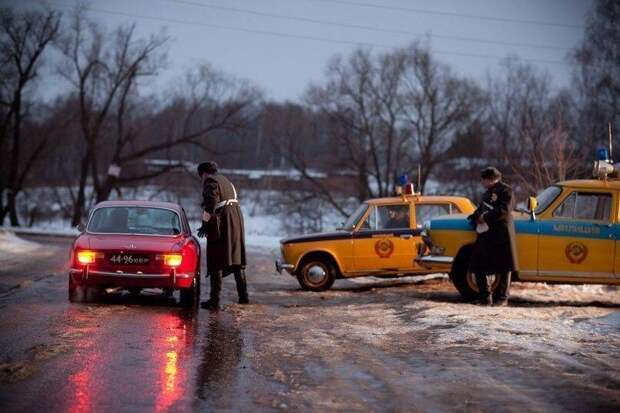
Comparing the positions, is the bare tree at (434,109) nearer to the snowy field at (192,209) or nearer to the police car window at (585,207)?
the snowy field at (192,209)

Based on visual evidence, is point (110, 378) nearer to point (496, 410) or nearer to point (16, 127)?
point (496, 410)

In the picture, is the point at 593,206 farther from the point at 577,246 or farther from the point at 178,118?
the point at 178,118

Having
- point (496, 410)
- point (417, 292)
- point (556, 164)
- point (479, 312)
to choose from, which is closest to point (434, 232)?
point (417, 292)

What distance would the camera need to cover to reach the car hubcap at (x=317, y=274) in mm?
14820

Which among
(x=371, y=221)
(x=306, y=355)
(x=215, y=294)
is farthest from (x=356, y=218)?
(x=306, y=355)

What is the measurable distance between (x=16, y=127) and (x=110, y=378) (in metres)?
46.0

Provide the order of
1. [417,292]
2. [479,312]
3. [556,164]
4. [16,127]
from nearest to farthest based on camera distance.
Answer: [479,312], [417,292], [556,164], [16,127]

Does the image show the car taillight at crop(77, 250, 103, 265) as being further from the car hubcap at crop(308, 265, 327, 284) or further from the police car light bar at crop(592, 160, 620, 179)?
the police car light bar at crop(592, 160, 620, 179)

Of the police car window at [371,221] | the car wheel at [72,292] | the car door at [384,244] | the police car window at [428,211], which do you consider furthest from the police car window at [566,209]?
the car wheel at [72,292]

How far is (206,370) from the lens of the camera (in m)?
6.82

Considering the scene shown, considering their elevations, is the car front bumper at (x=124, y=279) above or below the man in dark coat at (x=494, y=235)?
below

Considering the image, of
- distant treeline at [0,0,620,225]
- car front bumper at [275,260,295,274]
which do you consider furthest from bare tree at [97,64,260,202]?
car front bumper at [275,260,295,274]

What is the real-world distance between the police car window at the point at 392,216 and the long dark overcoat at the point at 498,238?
11.7 feet

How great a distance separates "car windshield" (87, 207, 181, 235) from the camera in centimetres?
1202
